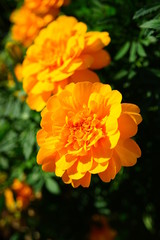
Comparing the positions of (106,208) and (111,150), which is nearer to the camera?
(111,150)

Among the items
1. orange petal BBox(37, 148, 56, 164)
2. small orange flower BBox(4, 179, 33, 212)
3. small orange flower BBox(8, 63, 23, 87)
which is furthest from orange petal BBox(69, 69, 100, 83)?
small orange flower BBox(4, 179, 33, 212)

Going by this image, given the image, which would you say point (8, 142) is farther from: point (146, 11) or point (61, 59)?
point (146, 11)

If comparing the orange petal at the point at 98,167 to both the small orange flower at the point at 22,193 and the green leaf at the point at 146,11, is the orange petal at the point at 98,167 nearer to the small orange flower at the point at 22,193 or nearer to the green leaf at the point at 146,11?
the green leaf at the point at 146,11

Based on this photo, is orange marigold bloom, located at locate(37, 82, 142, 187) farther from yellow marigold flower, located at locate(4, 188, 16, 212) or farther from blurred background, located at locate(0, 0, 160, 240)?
yellow marigold flower, located at locate(4, 188, 16, 212)

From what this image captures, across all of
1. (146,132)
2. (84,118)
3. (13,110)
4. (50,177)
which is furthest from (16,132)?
(84,118)

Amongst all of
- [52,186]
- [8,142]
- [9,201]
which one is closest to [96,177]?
[52,186]

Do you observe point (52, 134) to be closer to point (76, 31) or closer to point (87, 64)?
point (87, 64)
